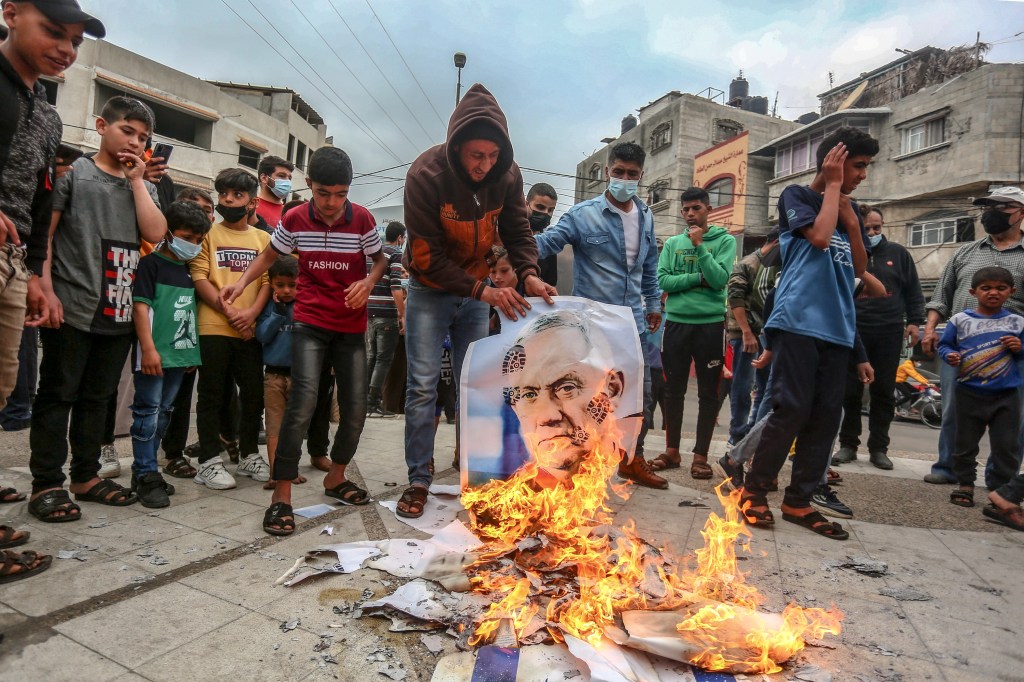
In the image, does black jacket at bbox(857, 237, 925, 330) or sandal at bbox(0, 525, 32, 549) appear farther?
black jacket at bbox(857, 237, 925, 330)

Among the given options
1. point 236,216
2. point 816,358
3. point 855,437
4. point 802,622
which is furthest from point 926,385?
point 236,216

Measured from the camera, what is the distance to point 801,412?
3.29m

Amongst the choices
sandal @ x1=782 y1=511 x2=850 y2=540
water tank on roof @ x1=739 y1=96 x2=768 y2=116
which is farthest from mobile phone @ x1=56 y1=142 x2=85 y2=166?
water tank on roof @ x1=739 y1=96 x2=768 y2=116

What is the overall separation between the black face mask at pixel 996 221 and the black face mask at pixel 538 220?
350 cm

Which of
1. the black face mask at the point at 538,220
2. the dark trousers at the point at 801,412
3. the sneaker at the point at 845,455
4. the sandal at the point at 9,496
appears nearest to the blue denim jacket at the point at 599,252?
the black face mask at the point at 538,220

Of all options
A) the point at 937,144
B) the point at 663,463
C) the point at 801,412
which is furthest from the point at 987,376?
the point at 937,144

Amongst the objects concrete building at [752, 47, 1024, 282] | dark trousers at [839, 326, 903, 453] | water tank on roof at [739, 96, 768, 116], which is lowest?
dark trousers at [839, 326, 903, 453]

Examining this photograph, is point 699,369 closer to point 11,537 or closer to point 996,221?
point 996,221

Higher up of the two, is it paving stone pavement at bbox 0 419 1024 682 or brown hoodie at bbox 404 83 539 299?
brown hoodie at bbox 404 83 539 299

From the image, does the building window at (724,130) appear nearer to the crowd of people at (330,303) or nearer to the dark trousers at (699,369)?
the crowd of people at (330,303)

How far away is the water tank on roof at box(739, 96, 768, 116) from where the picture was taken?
34.2 meters

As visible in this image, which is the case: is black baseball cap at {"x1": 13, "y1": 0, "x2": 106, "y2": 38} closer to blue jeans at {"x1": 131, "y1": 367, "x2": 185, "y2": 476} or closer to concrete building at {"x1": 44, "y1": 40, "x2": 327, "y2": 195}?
blue jeans at {"x1": 131, "y1": 367, "x2": 185, "y2": 476}

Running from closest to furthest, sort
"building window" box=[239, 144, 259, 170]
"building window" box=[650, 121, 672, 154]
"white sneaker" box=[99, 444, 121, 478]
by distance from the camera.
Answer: "white sneaker" box=[99, 444, 121, 478] < "building window" box=[239, 144, 259, 170] < "building window" box=[650, 121, 672, 154]

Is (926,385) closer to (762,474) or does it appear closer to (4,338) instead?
(762,474)
